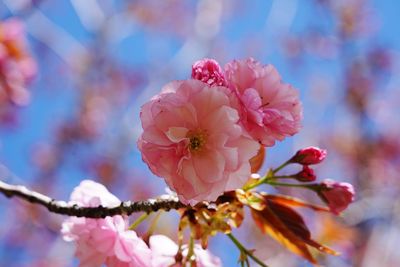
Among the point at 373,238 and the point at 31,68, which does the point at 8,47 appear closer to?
the point at 31,68

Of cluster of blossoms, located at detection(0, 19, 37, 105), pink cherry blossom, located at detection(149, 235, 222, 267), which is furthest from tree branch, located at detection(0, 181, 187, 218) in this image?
cluster of blossoms, located at detection(0, 19, 37, 105)

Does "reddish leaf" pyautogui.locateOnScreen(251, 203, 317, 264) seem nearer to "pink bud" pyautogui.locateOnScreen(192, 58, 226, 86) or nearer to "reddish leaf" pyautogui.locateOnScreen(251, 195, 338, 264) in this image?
"reddish leaf" pyautogui.locateOnScreen(251, 195, 338, 264)

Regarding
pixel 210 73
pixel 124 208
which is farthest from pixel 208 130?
pixel 124 208

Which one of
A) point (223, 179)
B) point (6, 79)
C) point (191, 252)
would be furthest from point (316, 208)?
point (6, 79)

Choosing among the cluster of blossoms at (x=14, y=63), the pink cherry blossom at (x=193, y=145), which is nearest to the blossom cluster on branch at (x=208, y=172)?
the pink cherry blossom at (x=193, y=145)

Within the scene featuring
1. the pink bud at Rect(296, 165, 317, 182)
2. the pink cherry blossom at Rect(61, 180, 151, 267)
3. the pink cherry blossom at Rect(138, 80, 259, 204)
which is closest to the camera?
the pink cherry blossom at Rect(138, 80, 259, 204)

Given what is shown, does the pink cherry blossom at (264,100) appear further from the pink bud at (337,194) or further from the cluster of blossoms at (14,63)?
the cluster of blossoms at (14,63)
